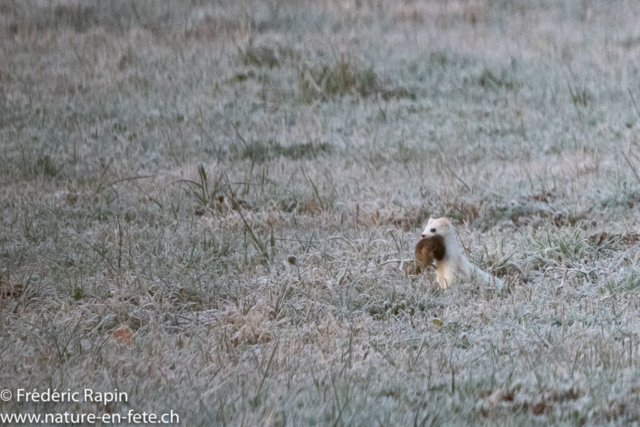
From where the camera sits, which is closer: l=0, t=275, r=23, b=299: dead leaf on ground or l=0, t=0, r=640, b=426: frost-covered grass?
l=0, t=0, r=640, b=426: frost-covered grass

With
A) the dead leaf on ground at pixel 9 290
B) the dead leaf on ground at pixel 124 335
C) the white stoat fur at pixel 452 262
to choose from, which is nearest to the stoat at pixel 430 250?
the white stoat fur at pixel 452 262

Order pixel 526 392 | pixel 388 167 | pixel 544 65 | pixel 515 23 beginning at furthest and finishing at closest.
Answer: pixel 515 23 → pixel 544 65 → pixel 388 167 → pixel 526 392

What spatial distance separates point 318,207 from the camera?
5391 millimetres

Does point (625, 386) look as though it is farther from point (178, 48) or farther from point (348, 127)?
point (178, 48)

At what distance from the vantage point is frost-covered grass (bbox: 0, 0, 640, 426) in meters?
2.63

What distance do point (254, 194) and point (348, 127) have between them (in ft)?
8.00

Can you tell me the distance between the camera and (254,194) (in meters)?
5.77

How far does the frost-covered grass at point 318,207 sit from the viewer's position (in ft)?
8.63

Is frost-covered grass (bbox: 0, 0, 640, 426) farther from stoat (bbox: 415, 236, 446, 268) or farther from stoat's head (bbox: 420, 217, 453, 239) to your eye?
stoat's head (bbox: 420, 217, 453, 239)

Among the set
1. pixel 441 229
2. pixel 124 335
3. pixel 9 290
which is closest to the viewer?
pixel 124 335

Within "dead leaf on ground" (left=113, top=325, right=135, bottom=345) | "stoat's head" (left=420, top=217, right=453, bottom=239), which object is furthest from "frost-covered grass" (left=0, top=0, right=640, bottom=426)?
"stoat's head" (left=420, top=217, right=453, bottom=239)

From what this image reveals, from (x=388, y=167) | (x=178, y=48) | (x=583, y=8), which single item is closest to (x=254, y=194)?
(x=388, y=167)

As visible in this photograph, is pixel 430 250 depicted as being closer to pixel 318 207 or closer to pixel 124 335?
pixel 124 335

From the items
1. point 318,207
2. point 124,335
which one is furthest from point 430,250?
point 318,207
